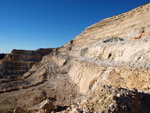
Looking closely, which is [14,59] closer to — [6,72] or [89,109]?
[6,72]

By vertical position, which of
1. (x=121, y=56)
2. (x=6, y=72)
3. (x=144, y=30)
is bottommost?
(x=6, y=72)

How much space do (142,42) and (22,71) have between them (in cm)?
3870

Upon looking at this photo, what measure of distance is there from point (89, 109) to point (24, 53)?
2077 inches

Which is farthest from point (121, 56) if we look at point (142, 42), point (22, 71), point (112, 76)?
point (22, 71)

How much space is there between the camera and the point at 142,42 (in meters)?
9.83

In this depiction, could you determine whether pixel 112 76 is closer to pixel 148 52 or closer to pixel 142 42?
pixel 148 52

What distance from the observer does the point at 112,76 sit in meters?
7.76

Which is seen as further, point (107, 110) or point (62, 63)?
point (62, 63)

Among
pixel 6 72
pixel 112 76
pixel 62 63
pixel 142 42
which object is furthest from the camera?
pixel 6 72

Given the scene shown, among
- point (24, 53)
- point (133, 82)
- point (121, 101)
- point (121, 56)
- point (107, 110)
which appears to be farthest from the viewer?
point (24, 53)

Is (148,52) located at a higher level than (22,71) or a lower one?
higher

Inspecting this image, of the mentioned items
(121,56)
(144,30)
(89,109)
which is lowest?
(89,109)

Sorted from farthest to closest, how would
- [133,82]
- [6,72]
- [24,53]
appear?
[24,53], [6,72], [133,82]

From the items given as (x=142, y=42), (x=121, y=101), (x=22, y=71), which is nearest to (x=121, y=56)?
(x=142, y=42)
